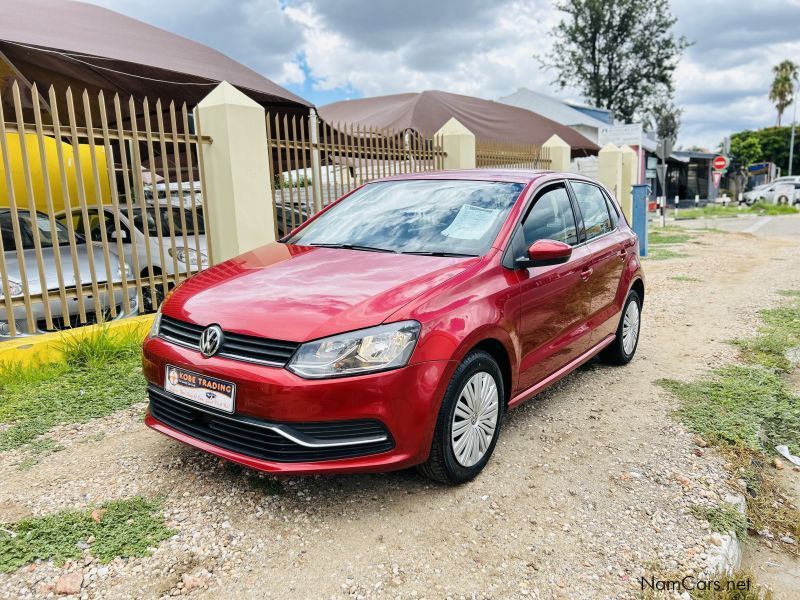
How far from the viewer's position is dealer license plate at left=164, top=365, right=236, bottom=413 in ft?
8.66

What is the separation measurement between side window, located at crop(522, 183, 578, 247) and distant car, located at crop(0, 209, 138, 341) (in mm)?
3620

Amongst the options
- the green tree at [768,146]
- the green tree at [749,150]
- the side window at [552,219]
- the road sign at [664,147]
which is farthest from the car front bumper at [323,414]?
the green tree at [768,146]

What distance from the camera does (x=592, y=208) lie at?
4.59m

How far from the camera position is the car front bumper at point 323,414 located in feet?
8.24

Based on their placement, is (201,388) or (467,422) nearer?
(201,388)

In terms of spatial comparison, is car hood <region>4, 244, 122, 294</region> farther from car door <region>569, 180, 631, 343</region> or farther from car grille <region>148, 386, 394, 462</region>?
car door <region>569, 180, 631, 343</region>

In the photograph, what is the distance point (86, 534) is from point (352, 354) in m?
1.45

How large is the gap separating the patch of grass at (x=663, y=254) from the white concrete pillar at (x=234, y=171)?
30.7 feet

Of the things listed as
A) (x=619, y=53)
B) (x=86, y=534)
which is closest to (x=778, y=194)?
(x=619, y=53)

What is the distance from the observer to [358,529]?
8.86 feet

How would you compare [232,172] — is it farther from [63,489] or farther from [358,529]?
[358,529]

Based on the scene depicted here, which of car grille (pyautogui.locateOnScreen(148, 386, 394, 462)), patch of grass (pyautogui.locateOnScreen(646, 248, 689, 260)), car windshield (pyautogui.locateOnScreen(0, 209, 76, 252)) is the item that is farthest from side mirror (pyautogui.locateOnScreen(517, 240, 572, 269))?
patch of grass (pyautogui.locateOnScreen(646, 248, 689, 260))

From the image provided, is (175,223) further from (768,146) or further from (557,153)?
(768,146)
